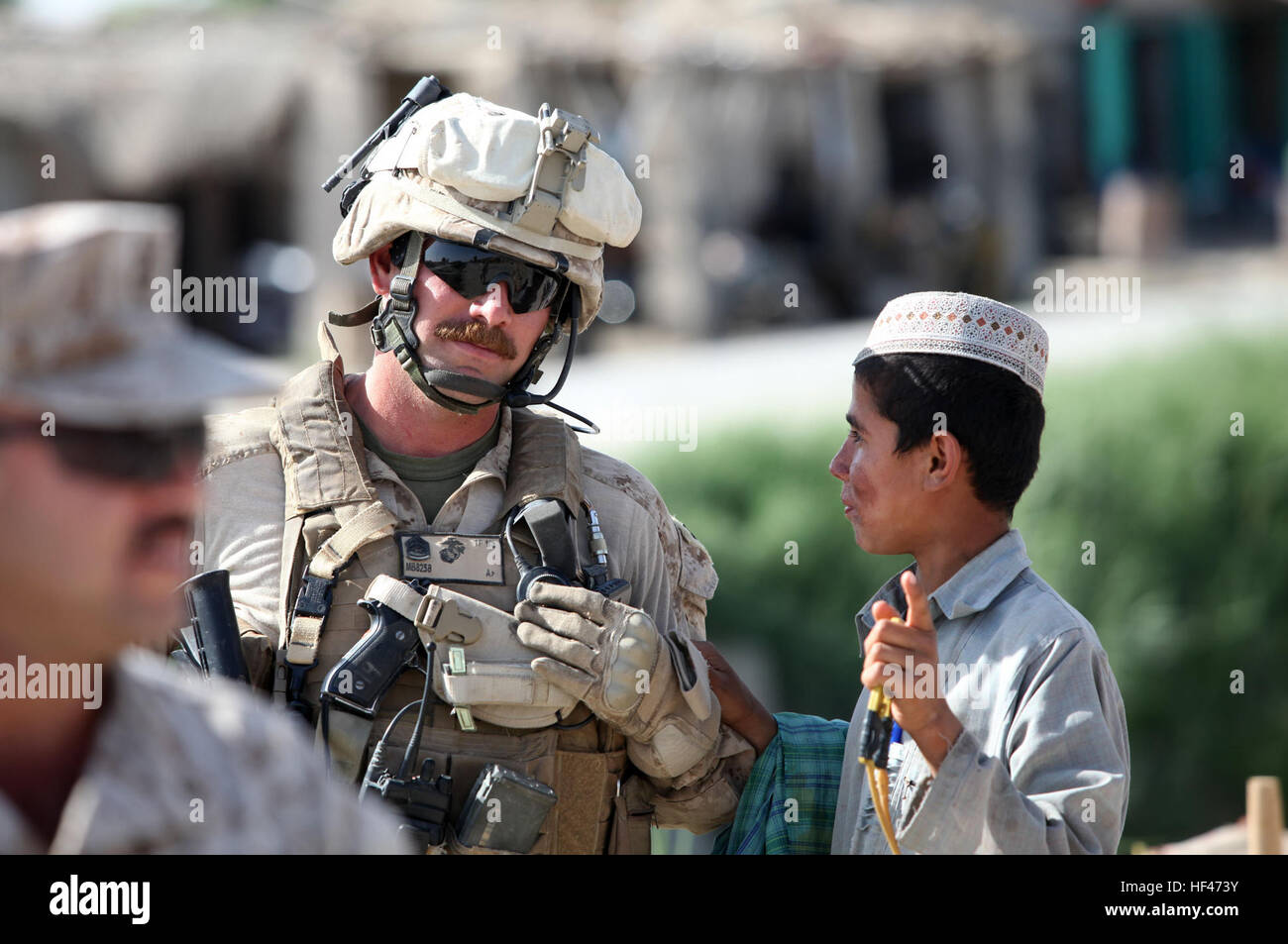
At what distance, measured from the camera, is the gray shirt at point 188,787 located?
1688 millimetres

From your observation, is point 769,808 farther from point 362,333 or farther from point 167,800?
point 362,333

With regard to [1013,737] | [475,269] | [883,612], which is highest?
[475,269]

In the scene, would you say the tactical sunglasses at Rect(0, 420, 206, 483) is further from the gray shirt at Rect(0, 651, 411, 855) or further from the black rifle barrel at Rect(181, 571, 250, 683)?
the black rifle barrel at Rect(181, 571, 250, 683)

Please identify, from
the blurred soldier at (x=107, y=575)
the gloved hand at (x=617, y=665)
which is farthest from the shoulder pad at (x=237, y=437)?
the blurred soldier at (x=107, y=575)

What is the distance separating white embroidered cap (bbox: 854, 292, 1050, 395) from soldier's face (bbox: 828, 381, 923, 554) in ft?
0.49

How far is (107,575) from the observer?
1669mm

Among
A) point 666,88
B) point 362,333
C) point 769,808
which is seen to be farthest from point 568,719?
point 666,88

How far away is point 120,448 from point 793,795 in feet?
6.84

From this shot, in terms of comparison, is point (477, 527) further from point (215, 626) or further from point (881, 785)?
point (881, 785)

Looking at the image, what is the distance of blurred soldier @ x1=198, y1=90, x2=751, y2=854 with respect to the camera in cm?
326

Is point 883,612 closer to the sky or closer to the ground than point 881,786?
closer to the sky
